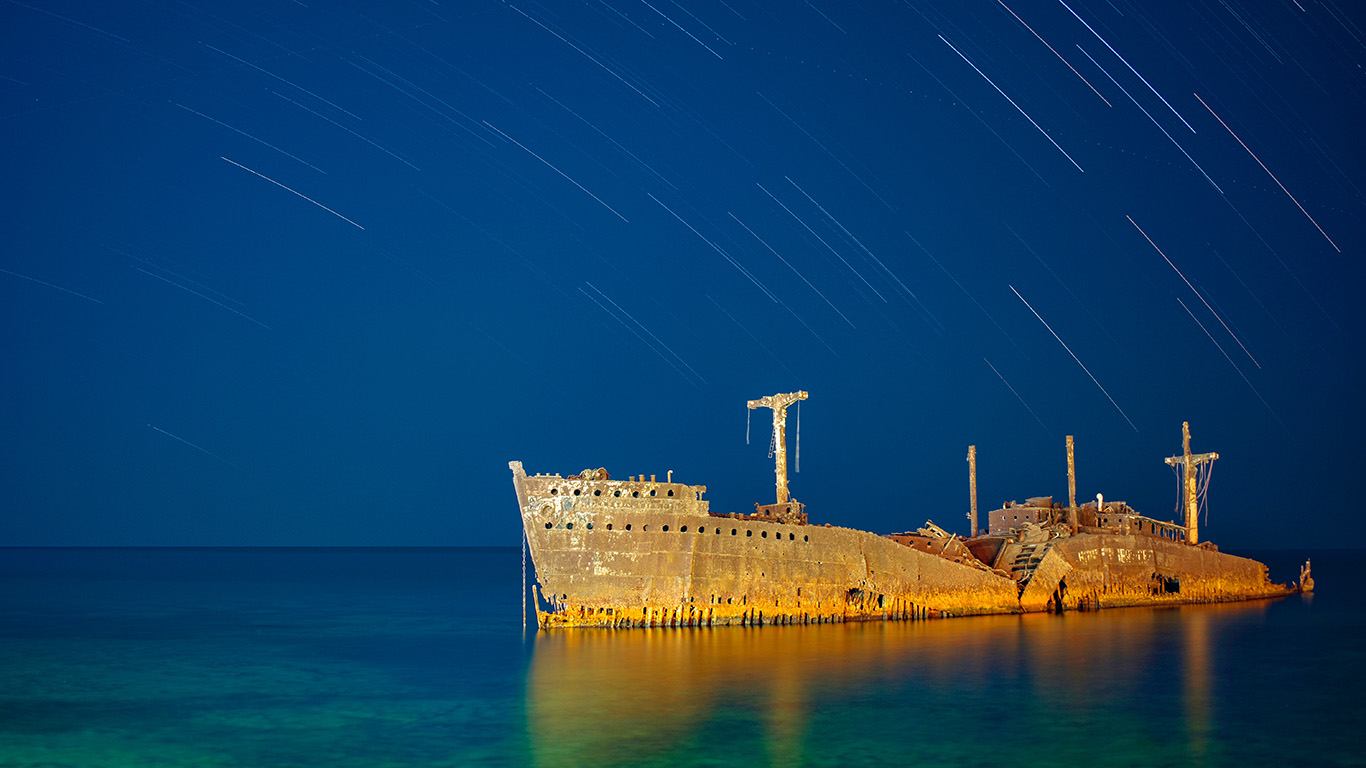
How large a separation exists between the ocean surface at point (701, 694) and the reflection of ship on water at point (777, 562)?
75cm

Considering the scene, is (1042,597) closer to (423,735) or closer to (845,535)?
(845,535)

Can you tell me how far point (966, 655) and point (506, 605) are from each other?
26107 millimetres

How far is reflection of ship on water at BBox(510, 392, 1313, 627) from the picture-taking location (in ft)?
96.8

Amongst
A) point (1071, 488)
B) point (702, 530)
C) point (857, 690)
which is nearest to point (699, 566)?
point (702, 530)

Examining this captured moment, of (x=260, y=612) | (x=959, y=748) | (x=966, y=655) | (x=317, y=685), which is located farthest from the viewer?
(x=260, y=612)

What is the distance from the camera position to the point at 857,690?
23.5 meters

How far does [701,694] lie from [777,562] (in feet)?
28.9

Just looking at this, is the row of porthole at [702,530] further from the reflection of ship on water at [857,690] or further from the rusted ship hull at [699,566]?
the reflection of ship on water at [857,690]

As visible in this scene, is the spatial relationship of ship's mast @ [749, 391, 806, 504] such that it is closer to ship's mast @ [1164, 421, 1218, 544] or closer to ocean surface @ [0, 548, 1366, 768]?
ocean surface @ [0, 548, 1366, 768]

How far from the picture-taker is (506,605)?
5003 centimetres

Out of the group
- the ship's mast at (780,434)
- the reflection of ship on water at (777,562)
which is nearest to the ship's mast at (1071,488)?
the reflection of ship on water at (777,562)

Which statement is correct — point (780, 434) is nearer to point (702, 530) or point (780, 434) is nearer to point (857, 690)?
point (702, 530)

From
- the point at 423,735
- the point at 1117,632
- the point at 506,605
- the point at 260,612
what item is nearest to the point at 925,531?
the point at 1117,632

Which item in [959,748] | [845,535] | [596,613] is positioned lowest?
[959,748]
